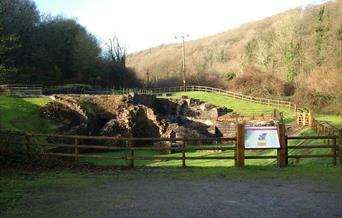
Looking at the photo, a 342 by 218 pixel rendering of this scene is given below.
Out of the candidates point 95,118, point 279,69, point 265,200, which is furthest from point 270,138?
point 279,69

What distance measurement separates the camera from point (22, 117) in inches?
1198

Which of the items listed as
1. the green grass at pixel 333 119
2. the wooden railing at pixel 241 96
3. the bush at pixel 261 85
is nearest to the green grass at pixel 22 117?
the green grass at pixel 333 119

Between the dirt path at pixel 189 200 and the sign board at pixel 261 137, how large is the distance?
233cm

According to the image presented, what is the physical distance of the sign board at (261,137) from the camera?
13.6 m

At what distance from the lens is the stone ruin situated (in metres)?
33.8

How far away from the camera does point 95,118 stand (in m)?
37.0

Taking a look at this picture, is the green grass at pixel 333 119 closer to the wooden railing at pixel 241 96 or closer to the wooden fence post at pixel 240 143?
the wooden railing at pixel 241 96

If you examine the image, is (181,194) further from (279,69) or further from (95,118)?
(279,69)

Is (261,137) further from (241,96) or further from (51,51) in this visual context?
(51,51)

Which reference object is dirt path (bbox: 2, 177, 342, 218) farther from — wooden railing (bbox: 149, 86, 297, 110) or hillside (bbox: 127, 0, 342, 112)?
wooden railing (bbox: 149, 86, 297, 110)

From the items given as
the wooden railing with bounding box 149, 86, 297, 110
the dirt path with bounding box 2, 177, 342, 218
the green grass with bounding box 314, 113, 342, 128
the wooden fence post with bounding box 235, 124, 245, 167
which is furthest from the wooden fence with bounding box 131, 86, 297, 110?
the dirt path with bounding box 2, 177, 342, 218

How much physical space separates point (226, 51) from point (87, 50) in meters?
56.7

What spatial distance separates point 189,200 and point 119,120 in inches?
1091

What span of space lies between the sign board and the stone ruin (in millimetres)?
19780
